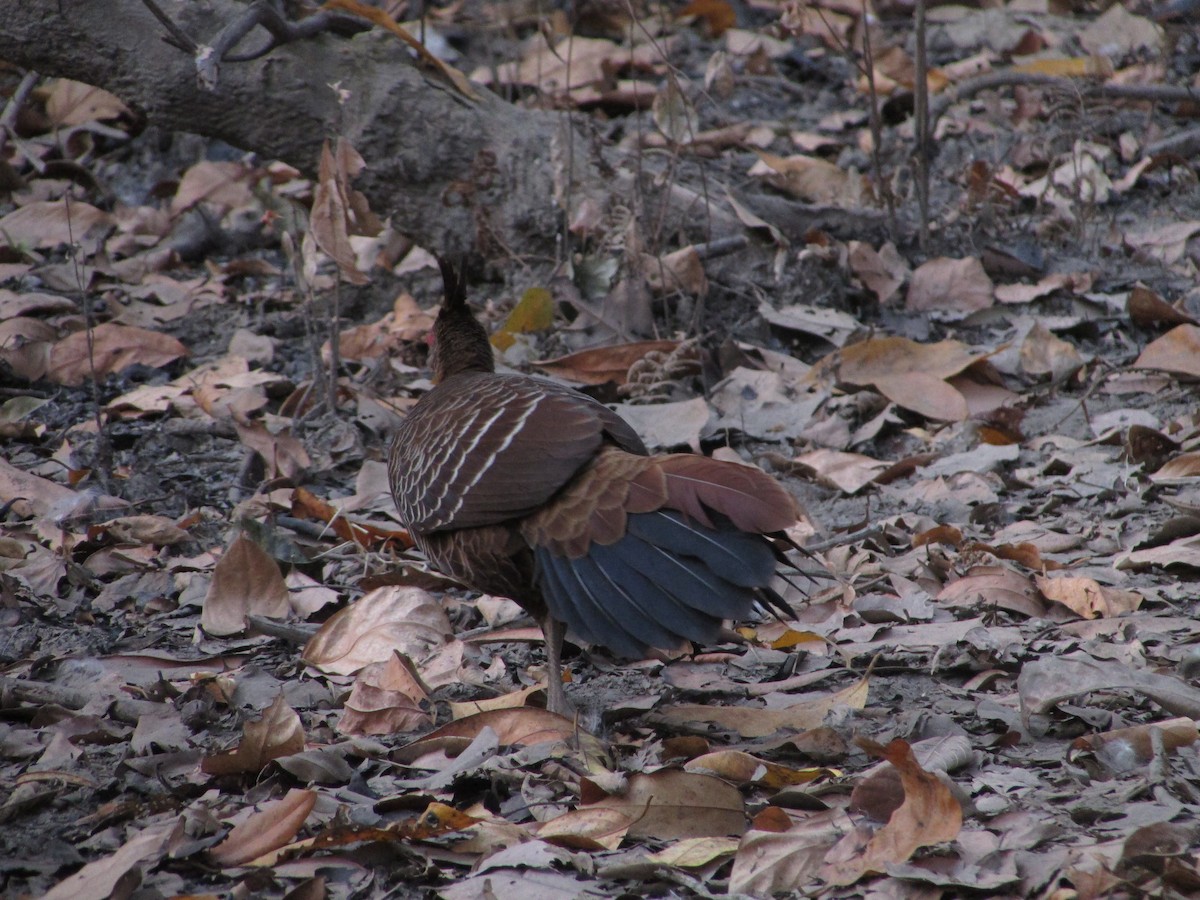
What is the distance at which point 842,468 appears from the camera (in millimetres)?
4387

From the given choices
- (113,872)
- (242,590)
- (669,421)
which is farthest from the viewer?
(669,421)

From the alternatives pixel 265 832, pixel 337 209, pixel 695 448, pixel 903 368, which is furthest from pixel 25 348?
pixel 903 368

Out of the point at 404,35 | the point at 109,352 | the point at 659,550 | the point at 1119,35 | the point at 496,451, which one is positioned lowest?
the point at 109,352

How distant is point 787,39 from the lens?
7.89m

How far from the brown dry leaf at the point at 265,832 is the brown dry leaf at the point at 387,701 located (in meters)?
0.55

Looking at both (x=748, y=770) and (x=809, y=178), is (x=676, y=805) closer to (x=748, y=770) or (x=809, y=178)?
(x=748, y=770)

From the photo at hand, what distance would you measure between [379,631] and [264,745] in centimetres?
81

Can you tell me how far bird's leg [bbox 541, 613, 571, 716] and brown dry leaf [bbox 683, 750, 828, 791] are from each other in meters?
0.49

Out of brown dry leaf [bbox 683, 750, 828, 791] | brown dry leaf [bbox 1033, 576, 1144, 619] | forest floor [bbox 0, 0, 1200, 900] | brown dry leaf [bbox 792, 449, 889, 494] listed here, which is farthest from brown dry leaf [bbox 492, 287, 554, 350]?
brown dry leaf [bbox 683, 750, 828, 791]

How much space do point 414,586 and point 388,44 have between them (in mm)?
2544

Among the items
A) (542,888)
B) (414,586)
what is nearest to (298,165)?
(414,586)

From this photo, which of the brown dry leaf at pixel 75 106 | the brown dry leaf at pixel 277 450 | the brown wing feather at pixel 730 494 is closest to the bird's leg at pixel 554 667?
the brown wing feather at pixel 730 494

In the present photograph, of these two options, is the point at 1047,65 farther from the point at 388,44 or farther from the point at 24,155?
the point at 24,155

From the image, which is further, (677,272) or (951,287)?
(951,287)
